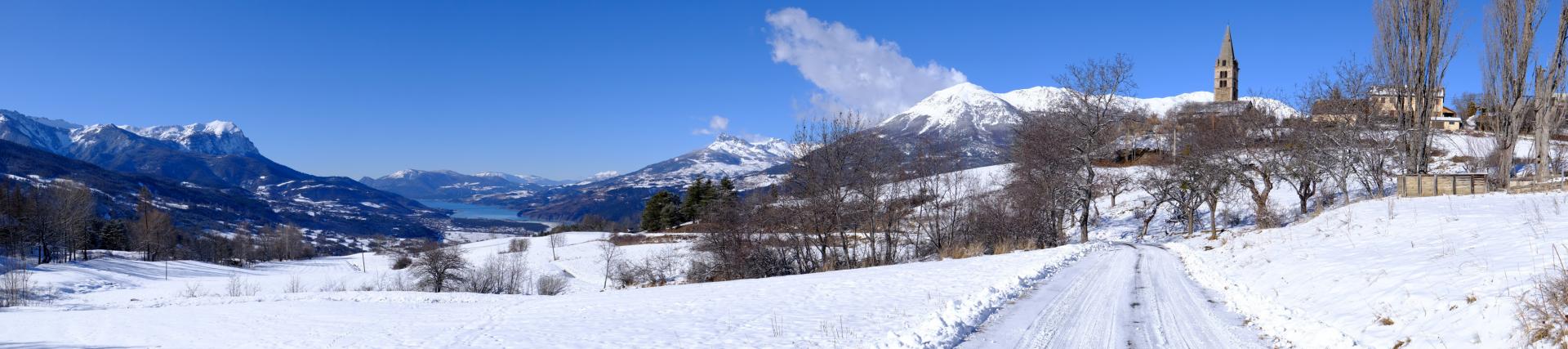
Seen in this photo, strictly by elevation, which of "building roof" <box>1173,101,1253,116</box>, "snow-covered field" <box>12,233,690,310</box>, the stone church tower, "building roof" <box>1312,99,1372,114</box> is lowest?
"snow-covered field" <box>12,233,690,310</box>

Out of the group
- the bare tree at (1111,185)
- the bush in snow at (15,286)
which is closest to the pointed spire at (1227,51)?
the bare tree at (1111,185)

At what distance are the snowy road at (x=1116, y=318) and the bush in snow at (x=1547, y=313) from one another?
2361mm

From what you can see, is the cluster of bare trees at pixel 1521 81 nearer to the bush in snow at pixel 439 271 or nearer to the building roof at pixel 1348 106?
the building roof at pixel 1348 106

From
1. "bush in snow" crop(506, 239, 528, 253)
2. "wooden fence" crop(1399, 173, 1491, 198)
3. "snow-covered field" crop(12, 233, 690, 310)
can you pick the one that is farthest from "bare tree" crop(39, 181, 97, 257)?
"wooden fence" crop(1399, 173, 1491, 198)

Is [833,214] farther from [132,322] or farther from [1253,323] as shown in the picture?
[132,322]

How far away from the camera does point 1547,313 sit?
19.3 feet

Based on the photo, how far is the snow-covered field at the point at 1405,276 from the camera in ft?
22.4

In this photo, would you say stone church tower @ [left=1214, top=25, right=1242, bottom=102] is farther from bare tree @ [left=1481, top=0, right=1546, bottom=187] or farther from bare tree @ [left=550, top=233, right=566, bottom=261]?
bare tree @ [left=550, top=233, right=566, bottom=261]

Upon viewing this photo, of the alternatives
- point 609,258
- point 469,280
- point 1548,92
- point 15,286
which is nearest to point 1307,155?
point 1548,92

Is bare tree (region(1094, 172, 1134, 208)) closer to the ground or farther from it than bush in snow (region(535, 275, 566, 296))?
farther from it

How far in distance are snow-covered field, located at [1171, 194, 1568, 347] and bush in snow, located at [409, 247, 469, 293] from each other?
4491 centimetres

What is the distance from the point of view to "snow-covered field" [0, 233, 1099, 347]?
1005 cm

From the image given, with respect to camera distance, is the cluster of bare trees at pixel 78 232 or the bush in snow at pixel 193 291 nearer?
the bush in snow at pixel 193 291

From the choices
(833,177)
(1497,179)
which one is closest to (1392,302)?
(833,177)
